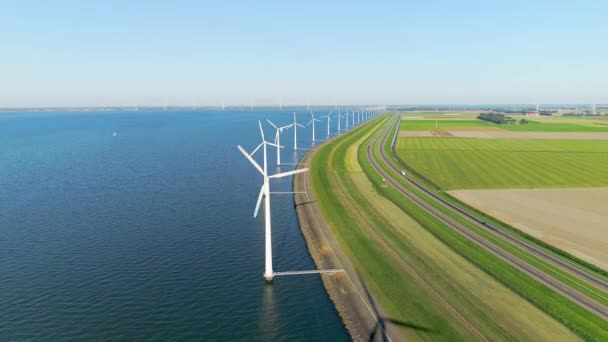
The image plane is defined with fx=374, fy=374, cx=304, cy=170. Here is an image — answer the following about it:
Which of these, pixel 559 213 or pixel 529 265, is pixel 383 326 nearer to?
pixel 529 265

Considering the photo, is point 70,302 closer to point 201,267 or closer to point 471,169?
point 201,267

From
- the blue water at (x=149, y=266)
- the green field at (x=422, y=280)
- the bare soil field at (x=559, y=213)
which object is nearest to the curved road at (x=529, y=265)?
the green field at (x=422, y=280)

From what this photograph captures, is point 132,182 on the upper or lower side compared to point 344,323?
upper

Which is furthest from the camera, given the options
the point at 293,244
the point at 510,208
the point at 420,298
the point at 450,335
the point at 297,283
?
the point at 510,208

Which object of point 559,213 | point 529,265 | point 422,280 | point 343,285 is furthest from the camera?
point 559,213

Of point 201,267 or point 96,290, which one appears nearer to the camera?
point 96,290

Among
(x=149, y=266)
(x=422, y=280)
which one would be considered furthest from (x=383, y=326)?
(x=149, y=266)

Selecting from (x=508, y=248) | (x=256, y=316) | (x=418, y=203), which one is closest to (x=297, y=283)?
(x=256, y=316)

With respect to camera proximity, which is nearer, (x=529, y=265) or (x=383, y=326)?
(x=383, y=326)
